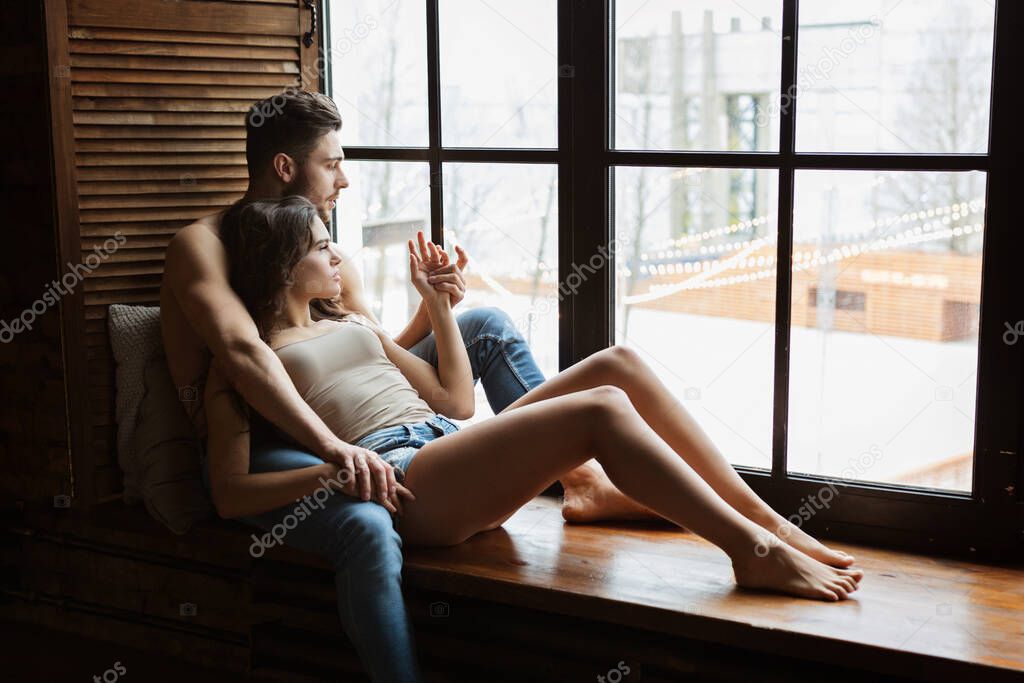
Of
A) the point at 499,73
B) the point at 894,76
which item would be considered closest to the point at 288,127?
the point at 499,73

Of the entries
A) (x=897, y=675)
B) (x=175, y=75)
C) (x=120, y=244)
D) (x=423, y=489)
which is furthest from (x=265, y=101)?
(x=897, y=675)

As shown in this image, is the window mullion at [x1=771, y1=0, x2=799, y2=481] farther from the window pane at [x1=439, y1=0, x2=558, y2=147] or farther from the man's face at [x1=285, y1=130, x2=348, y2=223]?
the man's face at [x1=285, y1=130, x2=348, y2=223]

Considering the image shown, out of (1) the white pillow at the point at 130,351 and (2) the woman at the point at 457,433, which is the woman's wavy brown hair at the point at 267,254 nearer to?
(2) the woman at the point at 457,433

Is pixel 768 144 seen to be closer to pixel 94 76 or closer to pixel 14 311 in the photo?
pixel 94 76

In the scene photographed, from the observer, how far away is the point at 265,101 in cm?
246

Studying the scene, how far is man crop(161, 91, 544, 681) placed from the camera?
2008 millimetres

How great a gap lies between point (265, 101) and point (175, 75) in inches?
9.4

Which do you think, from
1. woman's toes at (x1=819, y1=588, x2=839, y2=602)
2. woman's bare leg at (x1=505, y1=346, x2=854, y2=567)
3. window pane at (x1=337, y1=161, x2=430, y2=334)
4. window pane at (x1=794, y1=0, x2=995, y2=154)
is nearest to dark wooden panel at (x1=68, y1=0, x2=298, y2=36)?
window pane at (x1=337, y1=161, x2=430, y2=334)

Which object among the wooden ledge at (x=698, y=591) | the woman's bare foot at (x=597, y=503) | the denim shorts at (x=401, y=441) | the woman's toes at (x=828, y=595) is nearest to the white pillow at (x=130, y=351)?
the wooden ledge at (x=698, y=591)

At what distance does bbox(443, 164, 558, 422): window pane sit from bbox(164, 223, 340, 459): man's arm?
60 cm

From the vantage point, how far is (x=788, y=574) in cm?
195

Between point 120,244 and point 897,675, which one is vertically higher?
point 120,244

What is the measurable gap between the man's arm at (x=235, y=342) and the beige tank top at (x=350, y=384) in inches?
1.7

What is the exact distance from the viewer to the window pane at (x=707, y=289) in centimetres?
231
